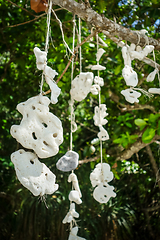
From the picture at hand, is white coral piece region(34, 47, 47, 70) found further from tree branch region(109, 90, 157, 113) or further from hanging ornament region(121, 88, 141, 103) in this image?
tree branch region(109, 90, 157, 113)

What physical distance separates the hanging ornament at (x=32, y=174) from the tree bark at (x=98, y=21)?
45cm

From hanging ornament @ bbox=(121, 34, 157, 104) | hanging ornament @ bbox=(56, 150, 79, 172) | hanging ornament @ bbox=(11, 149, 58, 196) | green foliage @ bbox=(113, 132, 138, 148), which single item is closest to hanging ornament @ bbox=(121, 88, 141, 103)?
hanging ornament @ bbox=(121, 34, 157, 104)

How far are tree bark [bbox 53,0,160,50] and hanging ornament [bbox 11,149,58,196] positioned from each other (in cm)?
45

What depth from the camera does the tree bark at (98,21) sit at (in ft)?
2.11

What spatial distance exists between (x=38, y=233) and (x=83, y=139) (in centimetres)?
113

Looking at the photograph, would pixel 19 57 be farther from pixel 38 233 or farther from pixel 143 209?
pixel 143 209

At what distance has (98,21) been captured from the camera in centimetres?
70

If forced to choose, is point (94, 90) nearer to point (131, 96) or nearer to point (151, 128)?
point (131, 96)

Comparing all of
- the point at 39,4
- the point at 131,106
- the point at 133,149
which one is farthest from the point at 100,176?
the point at 131,106

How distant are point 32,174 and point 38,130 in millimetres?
81

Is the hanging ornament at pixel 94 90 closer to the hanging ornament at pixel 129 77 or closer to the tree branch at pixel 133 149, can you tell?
the hanging ornament at pixel 129 77

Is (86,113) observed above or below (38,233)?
above

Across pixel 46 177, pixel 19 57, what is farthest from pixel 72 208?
pixel 19 57

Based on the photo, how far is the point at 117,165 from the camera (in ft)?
5.88
